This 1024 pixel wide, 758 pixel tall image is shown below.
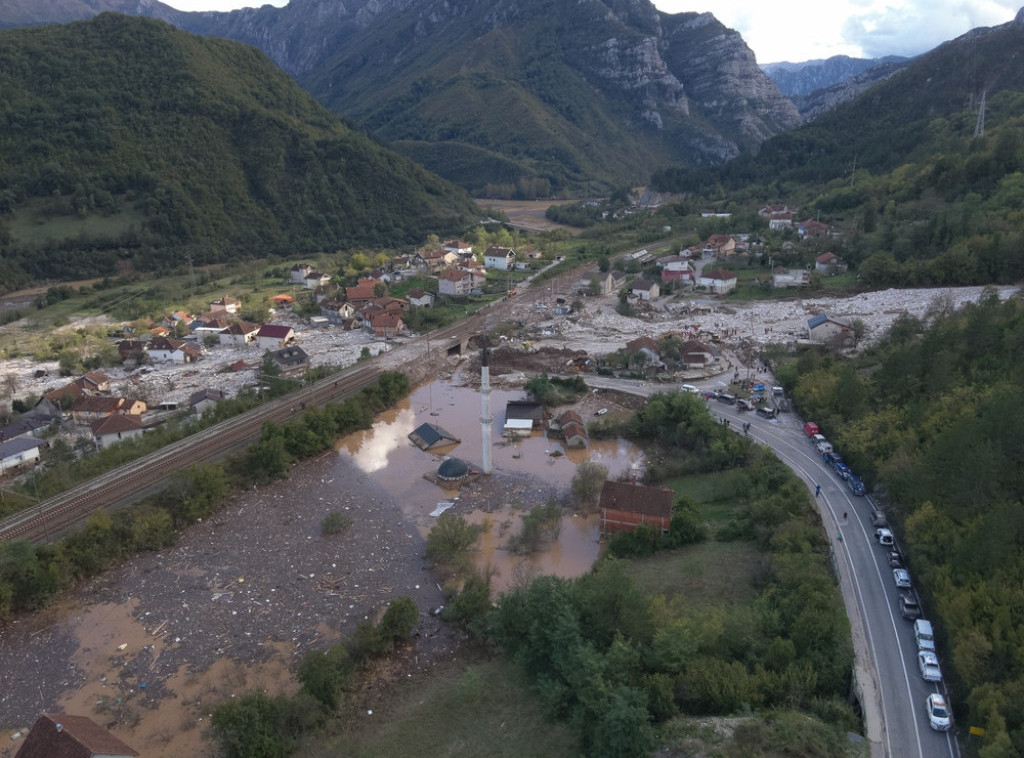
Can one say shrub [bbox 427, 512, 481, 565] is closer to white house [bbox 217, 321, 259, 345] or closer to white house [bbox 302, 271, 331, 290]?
white house [bbox 217, 321, 259, 345]

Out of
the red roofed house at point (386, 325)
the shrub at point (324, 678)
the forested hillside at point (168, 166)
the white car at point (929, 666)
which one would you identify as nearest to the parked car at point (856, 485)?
the white car at point (929, 666)

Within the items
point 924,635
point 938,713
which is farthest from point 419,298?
point 938,713

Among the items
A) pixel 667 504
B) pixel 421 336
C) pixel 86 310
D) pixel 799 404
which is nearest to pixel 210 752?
pixel 667 504

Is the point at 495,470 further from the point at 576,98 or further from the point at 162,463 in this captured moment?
the point at 576,98

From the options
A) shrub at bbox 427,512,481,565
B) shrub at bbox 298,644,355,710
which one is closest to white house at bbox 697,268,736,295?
shrub at bbox 427,512,481,565

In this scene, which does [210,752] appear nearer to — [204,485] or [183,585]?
[183,585]

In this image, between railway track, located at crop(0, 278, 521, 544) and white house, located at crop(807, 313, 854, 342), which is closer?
railway track, located at crop(0, 278, 521, 544)
